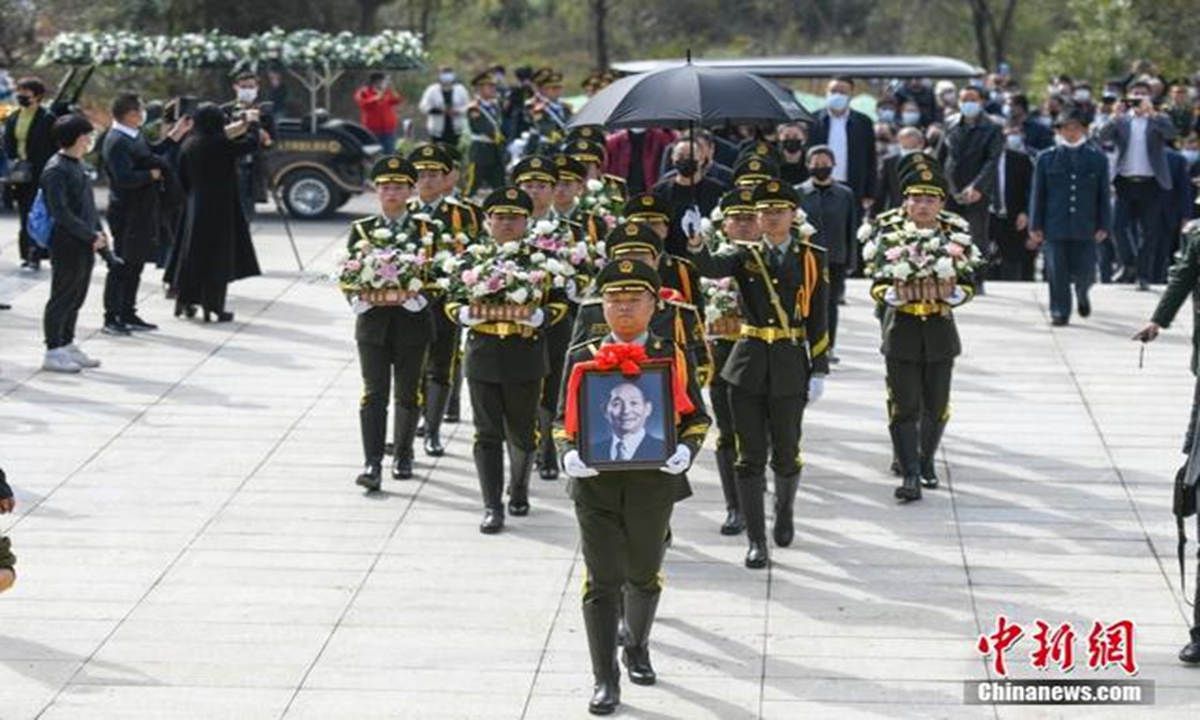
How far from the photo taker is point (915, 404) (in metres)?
14.0

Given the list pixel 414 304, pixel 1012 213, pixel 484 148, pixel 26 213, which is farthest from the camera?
pixel 484 148

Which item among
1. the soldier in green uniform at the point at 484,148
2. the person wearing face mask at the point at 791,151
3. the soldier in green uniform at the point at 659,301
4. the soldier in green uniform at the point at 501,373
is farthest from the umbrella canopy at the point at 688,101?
the soldier in green uniform at the point at 484,148

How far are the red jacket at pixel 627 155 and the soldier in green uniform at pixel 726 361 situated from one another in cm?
659

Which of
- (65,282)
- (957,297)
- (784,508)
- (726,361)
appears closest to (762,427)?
(726,361)

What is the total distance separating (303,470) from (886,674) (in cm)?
516

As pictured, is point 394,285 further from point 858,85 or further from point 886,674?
point 858,85

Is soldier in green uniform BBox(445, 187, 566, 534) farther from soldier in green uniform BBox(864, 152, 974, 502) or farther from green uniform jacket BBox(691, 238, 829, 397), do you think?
soldier in green uniform BBox(864, 152, 974, 502)

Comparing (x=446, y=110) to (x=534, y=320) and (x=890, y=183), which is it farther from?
(x=534, y=320)

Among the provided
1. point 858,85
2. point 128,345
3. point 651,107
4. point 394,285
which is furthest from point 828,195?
point 858,85

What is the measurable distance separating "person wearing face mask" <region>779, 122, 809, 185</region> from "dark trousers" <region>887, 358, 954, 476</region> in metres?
5.13

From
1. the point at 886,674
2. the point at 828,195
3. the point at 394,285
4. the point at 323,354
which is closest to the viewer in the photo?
the point at 886,674

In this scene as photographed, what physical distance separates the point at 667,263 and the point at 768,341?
0.74 meters

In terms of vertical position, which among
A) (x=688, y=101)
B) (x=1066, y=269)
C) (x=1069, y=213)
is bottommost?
(x=1066, y=269)

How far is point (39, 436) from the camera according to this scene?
50.7 ft
